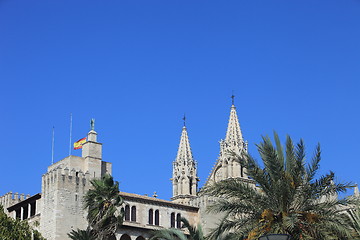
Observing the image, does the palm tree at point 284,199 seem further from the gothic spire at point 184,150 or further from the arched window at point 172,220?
the gothic spire at point 184,150

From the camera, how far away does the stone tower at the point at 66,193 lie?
54344 millimetres

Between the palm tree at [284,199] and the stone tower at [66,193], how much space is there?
87.0 ft

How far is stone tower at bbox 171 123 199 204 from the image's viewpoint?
238ft

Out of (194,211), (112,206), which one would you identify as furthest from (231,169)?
(112,206)

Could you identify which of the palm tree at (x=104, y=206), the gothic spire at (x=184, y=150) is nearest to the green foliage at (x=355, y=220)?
the palm tree at (x=104, y=206)

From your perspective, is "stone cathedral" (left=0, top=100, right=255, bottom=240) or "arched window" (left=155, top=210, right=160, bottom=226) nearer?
"stone cathedral" (left=0, top=100, right=255, bottom=240)

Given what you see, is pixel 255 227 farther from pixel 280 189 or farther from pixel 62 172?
pixel 62 172

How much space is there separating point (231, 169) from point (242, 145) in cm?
261

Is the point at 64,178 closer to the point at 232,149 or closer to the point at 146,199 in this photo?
the point at 146,199

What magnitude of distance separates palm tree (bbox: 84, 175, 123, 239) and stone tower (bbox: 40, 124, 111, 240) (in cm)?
877

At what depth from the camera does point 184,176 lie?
7300 centimetres

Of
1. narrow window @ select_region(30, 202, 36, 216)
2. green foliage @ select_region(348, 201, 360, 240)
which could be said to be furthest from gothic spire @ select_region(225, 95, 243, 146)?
green foliage @ select_region(348, 201, 360, 240)

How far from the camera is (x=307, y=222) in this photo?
2839 cm

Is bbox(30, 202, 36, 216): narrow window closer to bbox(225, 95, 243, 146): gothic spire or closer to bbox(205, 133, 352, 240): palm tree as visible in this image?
bbox(225, 95, 243, 146): gothic spire
